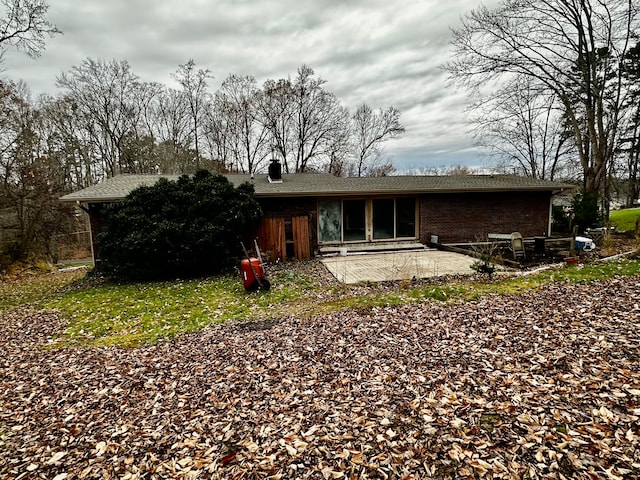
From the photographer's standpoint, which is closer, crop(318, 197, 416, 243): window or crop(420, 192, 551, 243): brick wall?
crop(318, 197, 416, 243): window

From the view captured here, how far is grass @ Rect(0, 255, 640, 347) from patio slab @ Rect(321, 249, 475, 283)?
74 cm

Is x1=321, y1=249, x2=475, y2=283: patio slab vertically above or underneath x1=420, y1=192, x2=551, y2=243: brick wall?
underneath

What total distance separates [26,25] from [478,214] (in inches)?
636

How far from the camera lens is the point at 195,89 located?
2309 cm

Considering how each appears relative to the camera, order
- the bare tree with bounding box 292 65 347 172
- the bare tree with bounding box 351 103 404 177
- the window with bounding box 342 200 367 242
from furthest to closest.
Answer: the bare tree with bounding box 351 103 404 177 < the bare tree with bounding box 292 65 347 172 < the window with bounding box 342 200 367 242

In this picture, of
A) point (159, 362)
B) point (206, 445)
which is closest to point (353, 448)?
point (206, 445)

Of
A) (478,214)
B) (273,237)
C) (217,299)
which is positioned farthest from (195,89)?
(217,299)

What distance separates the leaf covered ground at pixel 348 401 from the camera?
89.7 inches

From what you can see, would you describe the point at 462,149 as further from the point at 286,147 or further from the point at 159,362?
the point at 159,362

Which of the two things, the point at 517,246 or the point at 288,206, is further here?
the point at 288,206

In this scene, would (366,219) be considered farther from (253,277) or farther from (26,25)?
(26,25)

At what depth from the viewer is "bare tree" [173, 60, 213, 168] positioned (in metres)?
22.4

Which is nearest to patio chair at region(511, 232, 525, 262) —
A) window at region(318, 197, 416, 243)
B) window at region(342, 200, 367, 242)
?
window at region(318, 197, 416, 243)

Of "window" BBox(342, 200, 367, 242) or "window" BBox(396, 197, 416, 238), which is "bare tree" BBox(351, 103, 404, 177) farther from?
"window" BBox(342, 200, 367, 242)
